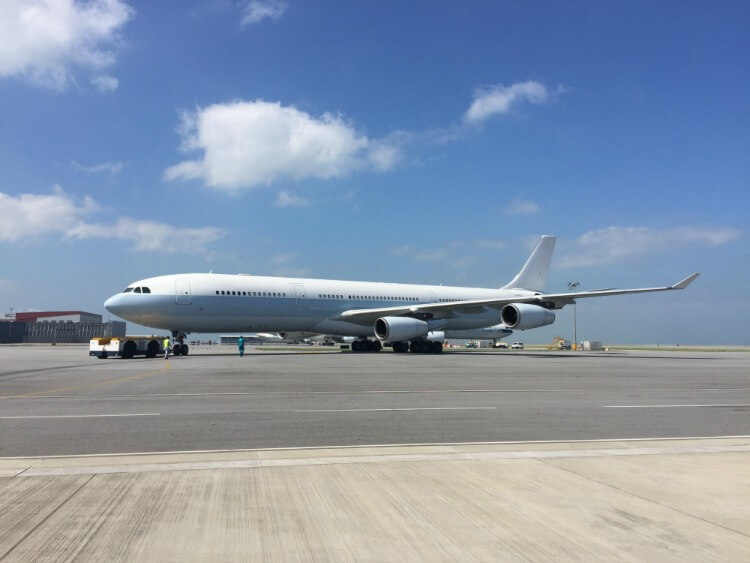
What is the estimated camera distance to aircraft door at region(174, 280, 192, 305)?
96.9 ft

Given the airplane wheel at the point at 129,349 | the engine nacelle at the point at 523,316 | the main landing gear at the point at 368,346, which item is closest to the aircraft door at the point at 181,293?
the airplane wheel at the point at 129,349

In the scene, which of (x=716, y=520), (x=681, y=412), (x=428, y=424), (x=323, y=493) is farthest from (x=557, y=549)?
(x=681, y=412)

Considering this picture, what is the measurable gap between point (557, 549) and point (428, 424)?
5202mm

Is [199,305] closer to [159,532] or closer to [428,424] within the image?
[428,424]

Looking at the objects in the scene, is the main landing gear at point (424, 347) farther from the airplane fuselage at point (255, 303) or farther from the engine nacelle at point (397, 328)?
the engine nacelle at point (397, 328)

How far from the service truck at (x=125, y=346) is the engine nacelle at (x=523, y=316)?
20.0 m

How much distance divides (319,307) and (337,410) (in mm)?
24194

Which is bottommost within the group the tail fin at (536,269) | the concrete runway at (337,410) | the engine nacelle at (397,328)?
the concrete runway at (337,410)

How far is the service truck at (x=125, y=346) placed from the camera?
30.0 m

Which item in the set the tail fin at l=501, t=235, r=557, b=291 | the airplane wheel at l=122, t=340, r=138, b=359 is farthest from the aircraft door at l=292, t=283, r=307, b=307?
the tail fin at l=501, t=235, r=557, b=291

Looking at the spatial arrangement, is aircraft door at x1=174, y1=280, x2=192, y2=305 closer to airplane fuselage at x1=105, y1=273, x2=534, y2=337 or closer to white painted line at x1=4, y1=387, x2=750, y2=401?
airplane fuselage at x1=105, y1=273, x2=534, y2=337

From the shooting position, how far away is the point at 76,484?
5.46 metres

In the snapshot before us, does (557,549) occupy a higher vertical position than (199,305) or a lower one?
lower

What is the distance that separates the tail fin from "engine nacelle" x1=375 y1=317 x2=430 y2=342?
16.3m
